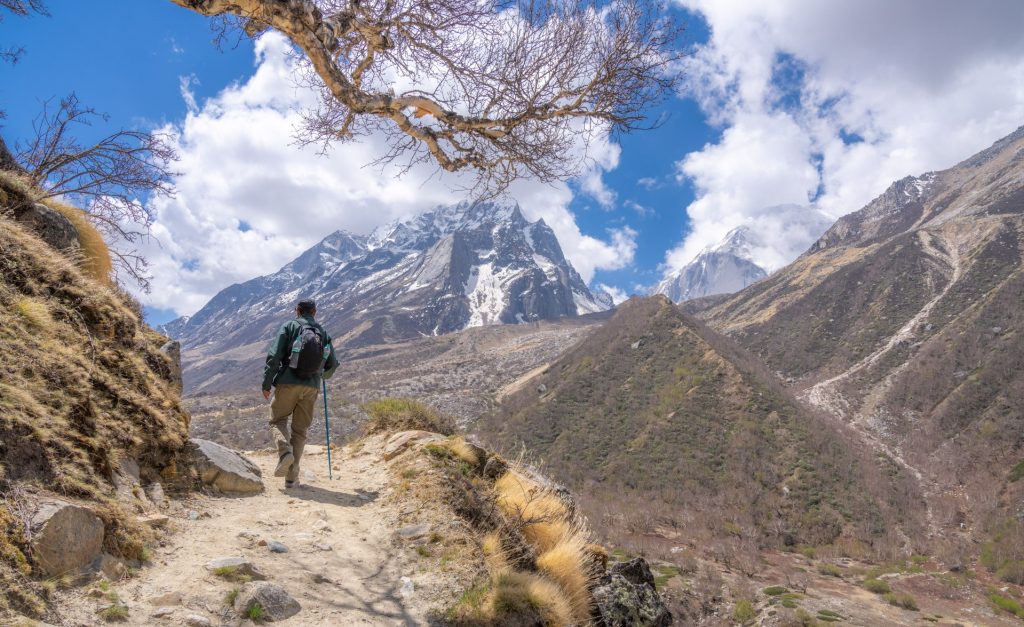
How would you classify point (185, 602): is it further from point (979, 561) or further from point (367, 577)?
point (979, 561)

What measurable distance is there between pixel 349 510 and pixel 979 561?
192 feet

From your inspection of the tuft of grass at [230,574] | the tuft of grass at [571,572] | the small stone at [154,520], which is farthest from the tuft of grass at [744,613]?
the small stone at [154,520]

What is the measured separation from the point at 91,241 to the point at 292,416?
419 cm

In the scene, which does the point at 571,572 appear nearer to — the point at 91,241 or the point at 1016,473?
the point at 91,241

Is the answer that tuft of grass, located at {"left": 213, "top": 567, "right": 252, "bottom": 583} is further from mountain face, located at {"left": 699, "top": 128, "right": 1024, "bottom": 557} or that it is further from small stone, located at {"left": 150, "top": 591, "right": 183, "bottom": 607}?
mountain face, located at {"left": 699, "top": 128, "right": 1024, "bottom": 557}

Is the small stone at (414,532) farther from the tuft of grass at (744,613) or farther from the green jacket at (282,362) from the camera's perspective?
the tuft of grass at (744,613)

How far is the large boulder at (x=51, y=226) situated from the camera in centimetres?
617

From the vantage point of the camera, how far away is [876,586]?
3819cm

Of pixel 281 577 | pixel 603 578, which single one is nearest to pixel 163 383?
pixel 281 577

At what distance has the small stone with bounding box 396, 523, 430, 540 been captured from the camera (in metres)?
4.94

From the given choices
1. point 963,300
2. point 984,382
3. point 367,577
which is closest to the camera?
point 367,577

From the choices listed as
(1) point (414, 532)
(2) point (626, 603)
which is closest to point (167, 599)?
(1) point (414, 532)

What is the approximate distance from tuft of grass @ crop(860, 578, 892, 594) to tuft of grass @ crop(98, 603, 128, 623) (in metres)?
48.9

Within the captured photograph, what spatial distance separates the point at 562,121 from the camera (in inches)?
242
